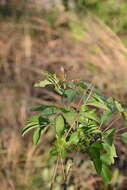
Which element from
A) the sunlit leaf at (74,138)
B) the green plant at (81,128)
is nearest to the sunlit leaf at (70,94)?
the green plant at (81,128)

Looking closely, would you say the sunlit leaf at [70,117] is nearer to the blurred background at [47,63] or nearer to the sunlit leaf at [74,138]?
the sunlit leaf at [74,138]

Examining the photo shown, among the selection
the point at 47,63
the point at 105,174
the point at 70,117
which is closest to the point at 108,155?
the point at 105,174

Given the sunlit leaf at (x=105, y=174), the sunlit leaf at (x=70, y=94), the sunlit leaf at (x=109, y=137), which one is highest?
the sunlit leaf at (x=70, y=94)

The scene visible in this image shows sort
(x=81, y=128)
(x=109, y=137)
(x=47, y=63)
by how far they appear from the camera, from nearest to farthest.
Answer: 1. (x=109, y=137)
2. (x=81, y=128)
3. (x=47, y=63)

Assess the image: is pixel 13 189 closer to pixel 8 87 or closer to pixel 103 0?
pixel 8 87

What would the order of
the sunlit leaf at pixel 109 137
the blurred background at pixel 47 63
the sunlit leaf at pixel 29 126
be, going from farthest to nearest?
the blurred background at pixel 47 63 < the sunlit leaf at pixel 29 126 < the sunlit leaf at pixel 109 137

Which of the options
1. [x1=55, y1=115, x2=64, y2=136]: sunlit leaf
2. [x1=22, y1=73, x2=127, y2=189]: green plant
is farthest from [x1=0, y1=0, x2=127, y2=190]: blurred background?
[x1=55, y1=115, x2=64, y2=136]: sunlit leaf

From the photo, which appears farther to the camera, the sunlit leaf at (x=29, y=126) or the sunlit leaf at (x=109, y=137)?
the sunlit leaf at (x=29, y=126)

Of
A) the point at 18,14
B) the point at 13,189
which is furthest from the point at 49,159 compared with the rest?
the point at 18,14

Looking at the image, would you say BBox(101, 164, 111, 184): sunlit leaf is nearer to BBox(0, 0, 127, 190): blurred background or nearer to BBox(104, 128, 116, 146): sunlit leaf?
BBox(104, 128, 116, 146): sunlit leaf

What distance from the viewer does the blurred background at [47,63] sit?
315 cm

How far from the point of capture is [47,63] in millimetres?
4383

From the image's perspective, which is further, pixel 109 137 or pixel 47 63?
pixel 47 63

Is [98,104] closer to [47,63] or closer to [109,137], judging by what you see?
[109,137]
